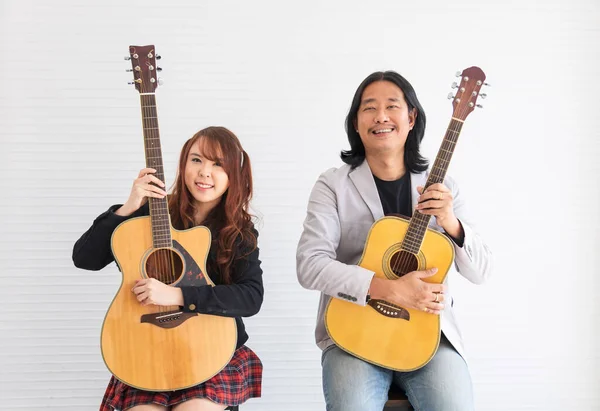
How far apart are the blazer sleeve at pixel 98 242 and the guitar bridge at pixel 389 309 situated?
0.87m

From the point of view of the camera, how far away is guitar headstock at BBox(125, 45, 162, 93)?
78.6 inches

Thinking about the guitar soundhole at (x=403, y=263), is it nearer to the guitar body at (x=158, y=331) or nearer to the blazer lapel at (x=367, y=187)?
the blazer lapel at (x=367, y=187)

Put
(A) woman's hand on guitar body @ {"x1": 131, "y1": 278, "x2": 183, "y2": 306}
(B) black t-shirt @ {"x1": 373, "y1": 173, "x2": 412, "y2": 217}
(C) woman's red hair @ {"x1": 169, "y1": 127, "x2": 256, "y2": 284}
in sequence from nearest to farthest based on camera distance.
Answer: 1. (A) woman's hand on guitar body @ {"x1": 131, "y1": 278, "x2": 183, "y2": 306}
2. (C) woman's red hair @ {"x1": 169, "y1": 127, "x2": 256, "y2": 284}
3. (B) black t-shirt @ {"x1": 373, "y1": 173, "x2": 412, "y2": 217}

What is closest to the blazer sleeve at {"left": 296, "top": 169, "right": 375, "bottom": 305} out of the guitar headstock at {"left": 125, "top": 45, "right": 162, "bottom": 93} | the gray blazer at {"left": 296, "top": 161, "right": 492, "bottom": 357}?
the gray blazer at {"left": 296, "top": 161, "right": 492, "bottom": 357}

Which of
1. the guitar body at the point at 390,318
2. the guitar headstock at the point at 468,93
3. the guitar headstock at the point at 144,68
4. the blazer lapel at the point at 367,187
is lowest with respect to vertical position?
the guitar body at the point at 390,318

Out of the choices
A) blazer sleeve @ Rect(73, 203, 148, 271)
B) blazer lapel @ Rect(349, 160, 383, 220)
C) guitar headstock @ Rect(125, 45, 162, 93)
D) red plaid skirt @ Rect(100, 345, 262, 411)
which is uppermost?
guitar headstock @ Rect(125, 45, 162, 93)

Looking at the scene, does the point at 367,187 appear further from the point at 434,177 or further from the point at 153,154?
the point at 153,154

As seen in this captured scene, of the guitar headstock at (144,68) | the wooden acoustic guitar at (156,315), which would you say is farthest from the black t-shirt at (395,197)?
the guitar headstock at (144,68)

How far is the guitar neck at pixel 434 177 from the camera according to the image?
2.00m

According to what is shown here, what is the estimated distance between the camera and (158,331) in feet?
6.20

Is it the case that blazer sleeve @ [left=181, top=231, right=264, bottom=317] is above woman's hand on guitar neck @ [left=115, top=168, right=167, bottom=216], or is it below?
below

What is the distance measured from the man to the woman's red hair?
227mm

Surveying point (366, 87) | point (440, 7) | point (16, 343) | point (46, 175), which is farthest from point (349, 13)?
point (16, 343)

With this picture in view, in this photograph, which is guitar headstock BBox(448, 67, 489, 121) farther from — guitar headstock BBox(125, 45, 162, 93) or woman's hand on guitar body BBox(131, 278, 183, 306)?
woman's hand on guitar body BBox(131, 278, 183, 306)
